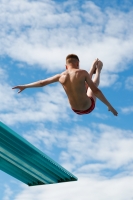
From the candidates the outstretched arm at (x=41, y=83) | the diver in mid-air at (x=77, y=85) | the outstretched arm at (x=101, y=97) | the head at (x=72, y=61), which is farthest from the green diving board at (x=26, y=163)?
the outstretched arm at (x=101, y=97)

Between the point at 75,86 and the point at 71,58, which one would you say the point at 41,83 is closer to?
the point at 75,86

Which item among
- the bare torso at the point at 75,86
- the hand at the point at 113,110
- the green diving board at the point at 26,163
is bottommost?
the hand at the point at 113,110

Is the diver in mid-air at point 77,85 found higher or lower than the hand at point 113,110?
higher

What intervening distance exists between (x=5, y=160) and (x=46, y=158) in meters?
1.34

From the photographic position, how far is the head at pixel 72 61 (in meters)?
8.35

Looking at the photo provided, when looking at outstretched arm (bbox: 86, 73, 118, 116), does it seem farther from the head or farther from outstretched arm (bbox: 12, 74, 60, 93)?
outstretched arm (bbox: 12, 74, 60, 93)

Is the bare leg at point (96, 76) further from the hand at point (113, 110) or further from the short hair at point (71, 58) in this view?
the hand at point (113, 110)

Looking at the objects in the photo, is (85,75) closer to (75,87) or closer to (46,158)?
(75,87)

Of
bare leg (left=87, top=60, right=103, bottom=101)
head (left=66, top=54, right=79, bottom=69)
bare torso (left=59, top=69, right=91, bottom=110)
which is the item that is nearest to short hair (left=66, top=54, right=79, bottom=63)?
head (left=66, top=54, right=79, bottom=69)

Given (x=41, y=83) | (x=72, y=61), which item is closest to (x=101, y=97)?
(x=72, y=61)

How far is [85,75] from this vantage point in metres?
8.30

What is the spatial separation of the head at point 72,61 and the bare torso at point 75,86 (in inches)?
5.3

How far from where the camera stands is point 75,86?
8422mm

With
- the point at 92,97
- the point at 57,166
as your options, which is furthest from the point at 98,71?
the point at 57,166
